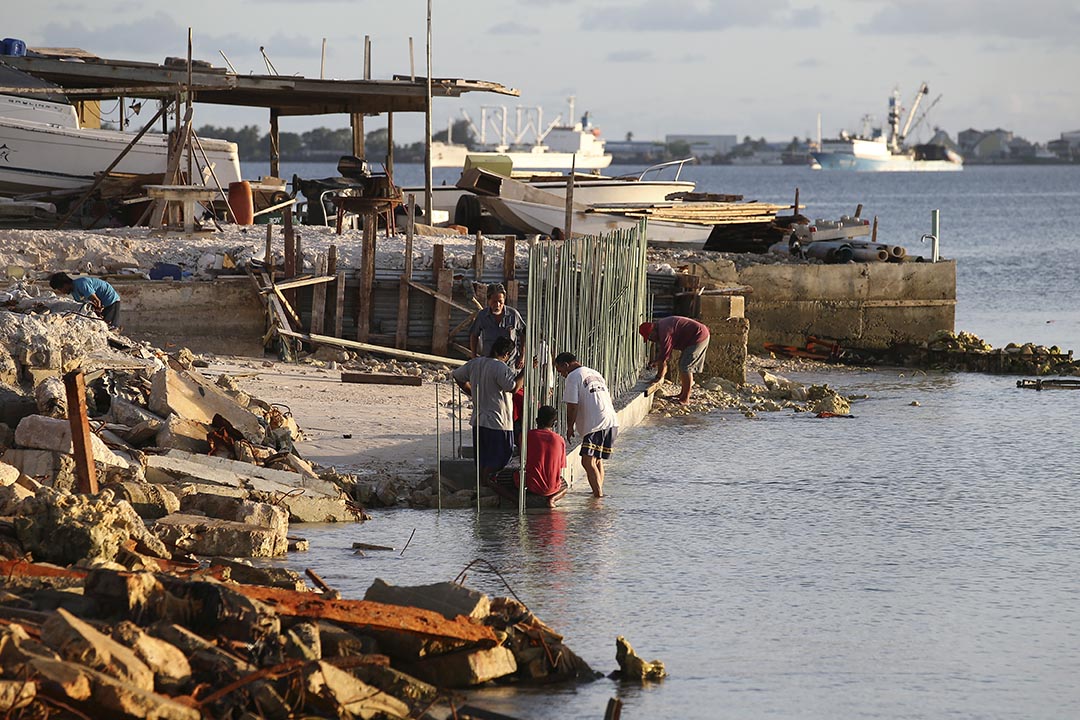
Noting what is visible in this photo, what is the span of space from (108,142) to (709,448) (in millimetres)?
15436

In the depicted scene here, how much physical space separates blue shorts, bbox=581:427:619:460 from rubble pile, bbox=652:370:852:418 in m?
5.47

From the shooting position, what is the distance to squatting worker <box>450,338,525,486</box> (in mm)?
11820

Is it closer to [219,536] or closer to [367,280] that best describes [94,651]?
[219,536]

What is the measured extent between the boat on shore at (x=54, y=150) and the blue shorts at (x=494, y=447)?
15.4 meters

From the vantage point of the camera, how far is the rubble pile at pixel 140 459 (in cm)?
880

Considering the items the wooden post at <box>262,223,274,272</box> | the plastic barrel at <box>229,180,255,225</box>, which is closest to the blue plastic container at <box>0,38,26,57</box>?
the plastic barrel at <box>229,180,255,225</box>

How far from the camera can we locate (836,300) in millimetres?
26266

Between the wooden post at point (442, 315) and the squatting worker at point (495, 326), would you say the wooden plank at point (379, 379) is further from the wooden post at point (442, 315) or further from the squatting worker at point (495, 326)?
the squatting worker at point (495, 326)

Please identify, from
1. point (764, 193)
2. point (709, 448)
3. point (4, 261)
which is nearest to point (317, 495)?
point (709, 448)

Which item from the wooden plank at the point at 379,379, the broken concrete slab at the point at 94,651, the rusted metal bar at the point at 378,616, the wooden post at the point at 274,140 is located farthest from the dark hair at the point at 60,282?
the wooden post at the point at 274,140

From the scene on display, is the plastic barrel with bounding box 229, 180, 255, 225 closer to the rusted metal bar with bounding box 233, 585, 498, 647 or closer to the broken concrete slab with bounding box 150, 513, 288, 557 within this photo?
A: the broken concrete slab with bounding box 150, 513, 288, 557

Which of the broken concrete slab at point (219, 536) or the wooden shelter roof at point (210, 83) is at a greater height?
the wooden shelter roof at point (210, 83)

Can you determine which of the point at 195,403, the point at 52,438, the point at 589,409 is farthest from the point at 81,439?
the point at 589,409

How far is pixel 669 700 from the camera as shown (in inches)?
301
